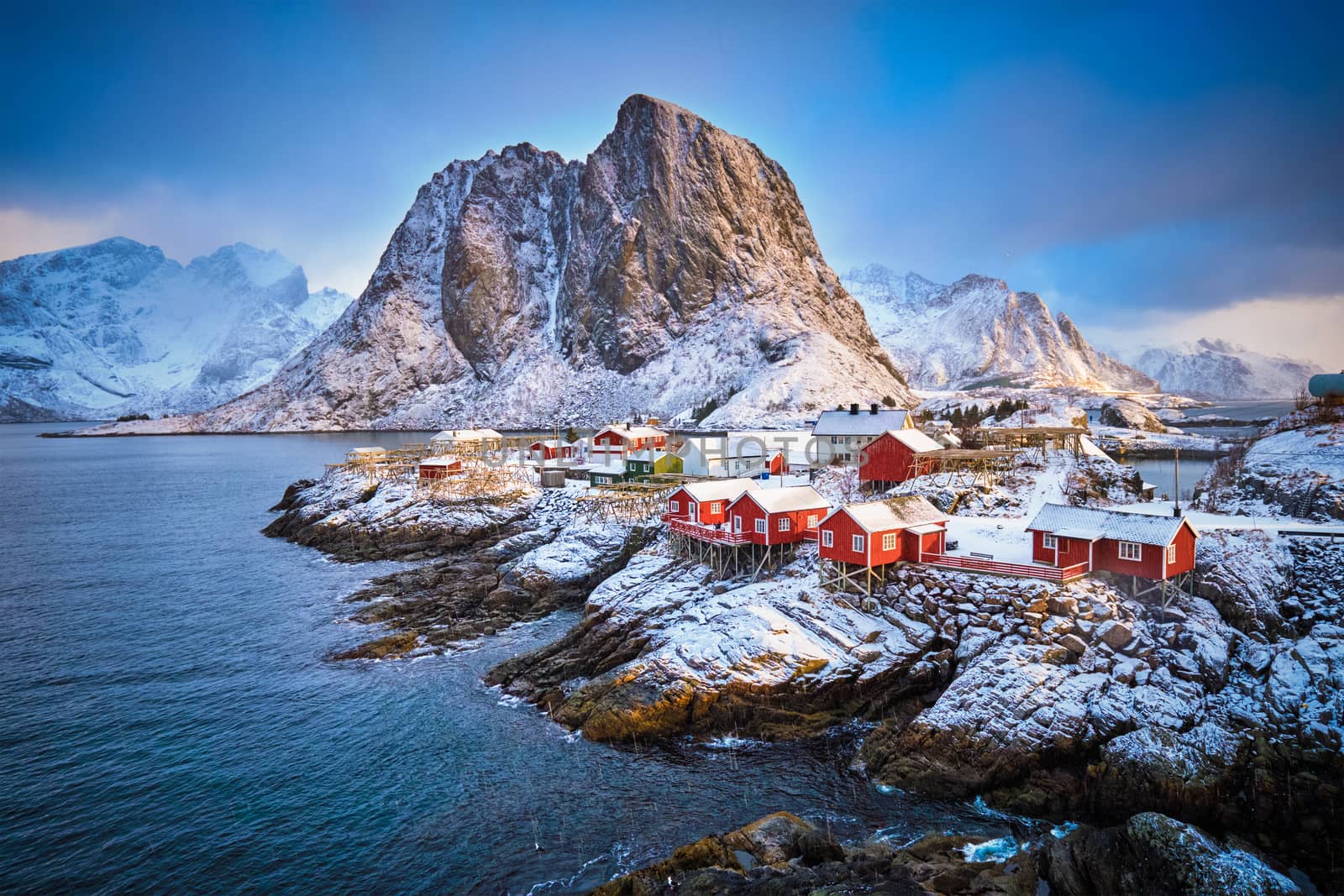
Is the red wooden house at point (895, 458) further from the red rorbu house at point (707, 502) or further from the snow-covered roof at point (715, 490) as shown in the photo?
the snow-covered roof at point (715, 490)

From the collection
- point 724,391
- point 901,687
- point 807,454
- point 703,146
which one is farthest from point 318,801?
point 703,146

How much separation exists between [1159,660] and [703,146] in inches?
7283

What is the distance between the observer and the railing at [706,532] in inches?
1528

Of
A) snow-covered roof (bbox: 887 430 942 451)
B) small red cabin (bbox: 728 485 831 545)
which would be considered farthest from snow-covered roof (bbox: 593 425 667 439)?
small red cabin (bbox: 728 485 831 545)

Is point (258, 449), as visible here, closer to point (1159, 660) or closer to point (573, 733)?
point (573, 733)

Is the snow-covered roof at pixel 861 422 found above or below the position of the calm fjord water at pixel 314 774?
above

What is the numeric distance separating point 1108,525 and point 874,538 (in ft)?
33.3

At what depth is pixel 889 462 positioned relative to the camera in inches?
1870

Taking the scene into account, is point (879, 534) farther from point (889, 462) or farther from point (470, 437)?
point (470, 437)

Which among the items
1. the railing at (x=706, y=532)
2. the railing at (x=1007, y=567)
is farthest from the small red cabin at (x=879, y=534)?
the railing at (x=706, y=532)

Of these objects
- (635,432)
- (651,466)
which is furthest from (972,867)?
(635,432)

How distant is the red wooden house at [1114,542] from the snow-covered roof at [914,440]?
15382 mm

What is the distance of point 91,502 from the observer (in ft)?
279

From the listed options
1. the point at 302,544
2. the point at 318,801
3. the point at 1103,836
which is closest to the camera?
the point at 1103,836
